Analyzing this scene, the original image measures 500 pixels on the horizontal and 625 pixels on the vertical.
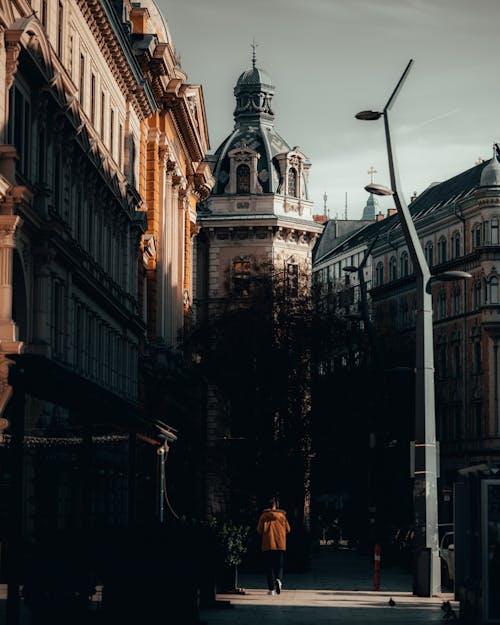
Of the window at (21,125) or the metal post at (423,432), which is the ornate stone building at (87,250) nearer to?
the window at (21,125)

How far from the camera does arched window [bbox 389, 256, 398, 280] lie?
113 metres

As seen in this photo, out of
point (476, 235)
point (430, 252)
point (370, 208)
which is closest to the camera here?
point (476, 235)

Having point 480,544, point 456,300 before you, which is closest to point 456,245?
point 456,300

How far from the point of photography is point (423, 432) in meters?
33.2

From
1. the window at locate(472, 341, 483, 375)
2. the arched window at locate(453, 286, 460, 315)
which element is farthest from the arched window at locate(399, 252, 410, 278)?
the window at locate(472, 341, 483, 375)

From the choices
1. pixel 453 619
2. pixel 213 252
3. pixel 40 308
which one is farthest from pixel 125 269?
pixel 213 252

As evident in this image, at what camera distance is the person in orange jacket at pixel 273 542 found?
33188mm

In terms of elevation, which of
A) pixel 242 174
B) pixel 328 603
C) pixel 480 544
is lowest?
pixel 328 603

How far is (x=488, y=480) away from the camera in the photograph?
2388 centimetres

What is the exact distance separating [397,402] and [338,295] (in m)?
17.0

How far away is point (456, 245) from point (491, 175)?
233 inches

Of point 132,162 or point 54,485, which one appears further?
point 132,162

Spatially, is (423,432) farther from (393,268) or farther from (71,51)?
(393,268)

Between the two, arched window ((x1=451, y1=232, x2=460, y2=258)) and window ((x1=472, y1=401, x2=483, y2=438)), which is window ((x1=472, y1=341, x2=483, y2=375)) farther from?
arched window ((x1=451, y1=232, x2=460, y2=258))
